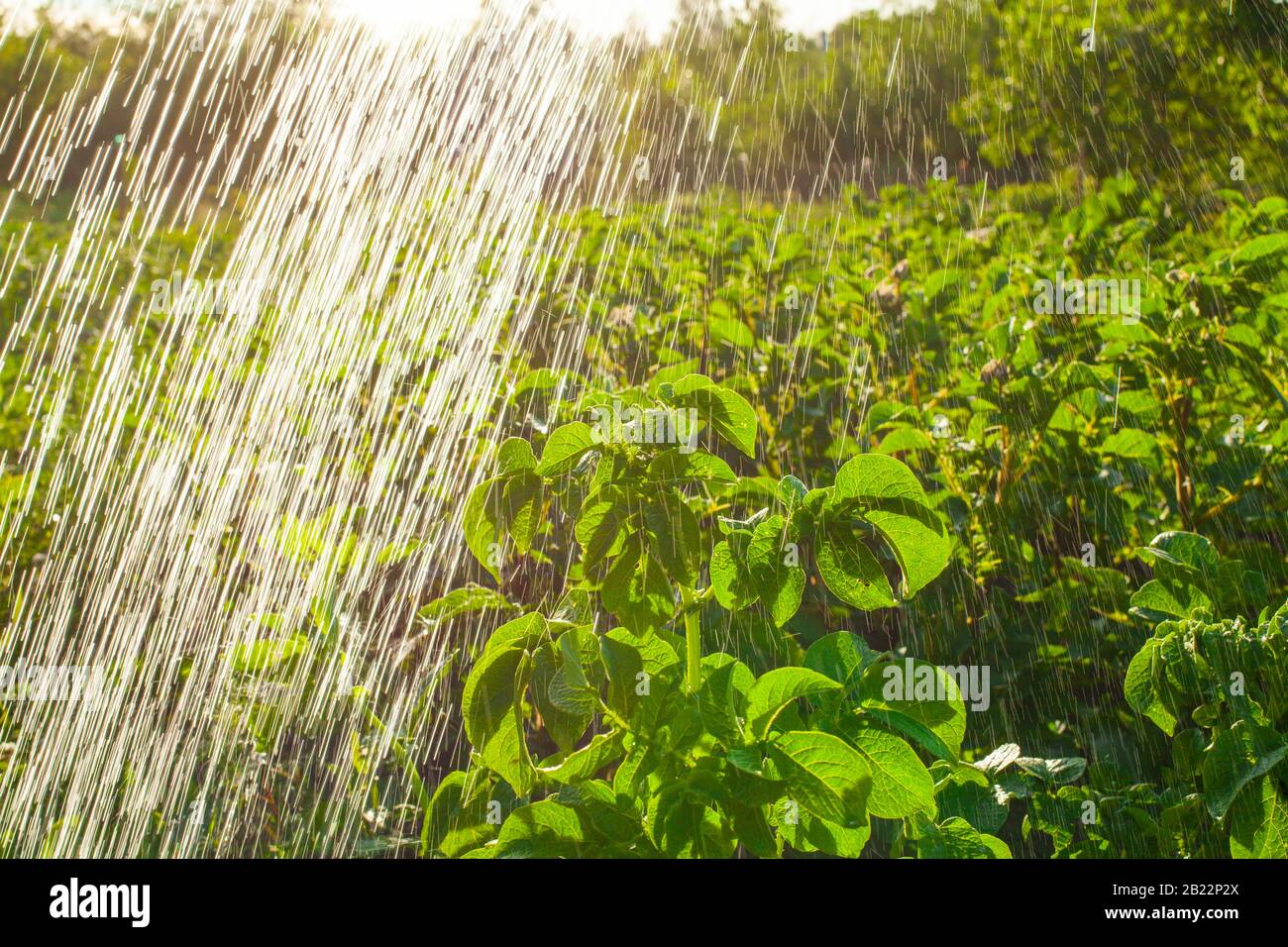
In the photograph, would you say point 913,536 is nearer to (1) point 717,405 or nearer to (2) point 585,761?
(1) point 717,405

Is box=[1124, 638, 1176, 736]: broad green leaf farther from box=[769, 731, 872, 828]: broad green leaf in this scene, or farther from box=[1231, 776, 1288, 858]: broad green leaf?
box=[769, 731, 872, 828]: broad green leaf

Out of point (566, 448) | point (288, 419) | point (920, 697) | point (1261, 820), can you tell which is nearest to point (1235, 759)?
point (1261, 820)

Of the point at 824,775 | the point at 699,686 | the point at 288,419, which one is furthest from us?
the point at 288,419

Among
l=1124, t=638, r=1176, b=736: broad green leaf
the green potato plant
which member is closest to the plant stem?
the green potato plant

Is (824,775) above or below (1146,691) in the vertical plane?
below

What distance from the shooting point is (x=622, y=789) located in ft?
2.62

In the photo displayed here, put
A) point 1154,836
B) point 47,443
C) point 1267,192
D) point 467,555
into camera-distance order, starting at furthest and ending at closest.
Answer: point 1267,192, point 47,443, point 467,555, point 1154,836

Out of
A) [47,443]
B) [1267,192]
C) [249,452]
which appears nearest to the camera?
[249,452]

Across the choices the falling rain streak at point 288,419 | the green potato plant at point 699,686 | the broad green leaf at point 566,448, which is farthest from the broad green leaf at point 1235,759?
the falling rain streak at point 288,419

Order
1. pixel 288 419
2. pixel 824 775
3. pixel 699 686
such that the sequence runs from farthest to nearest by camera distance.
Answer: pixel 288 419 → pixel 699 686 → pixel 824 775

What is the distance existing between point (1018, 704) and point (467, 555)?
2.69 feet
